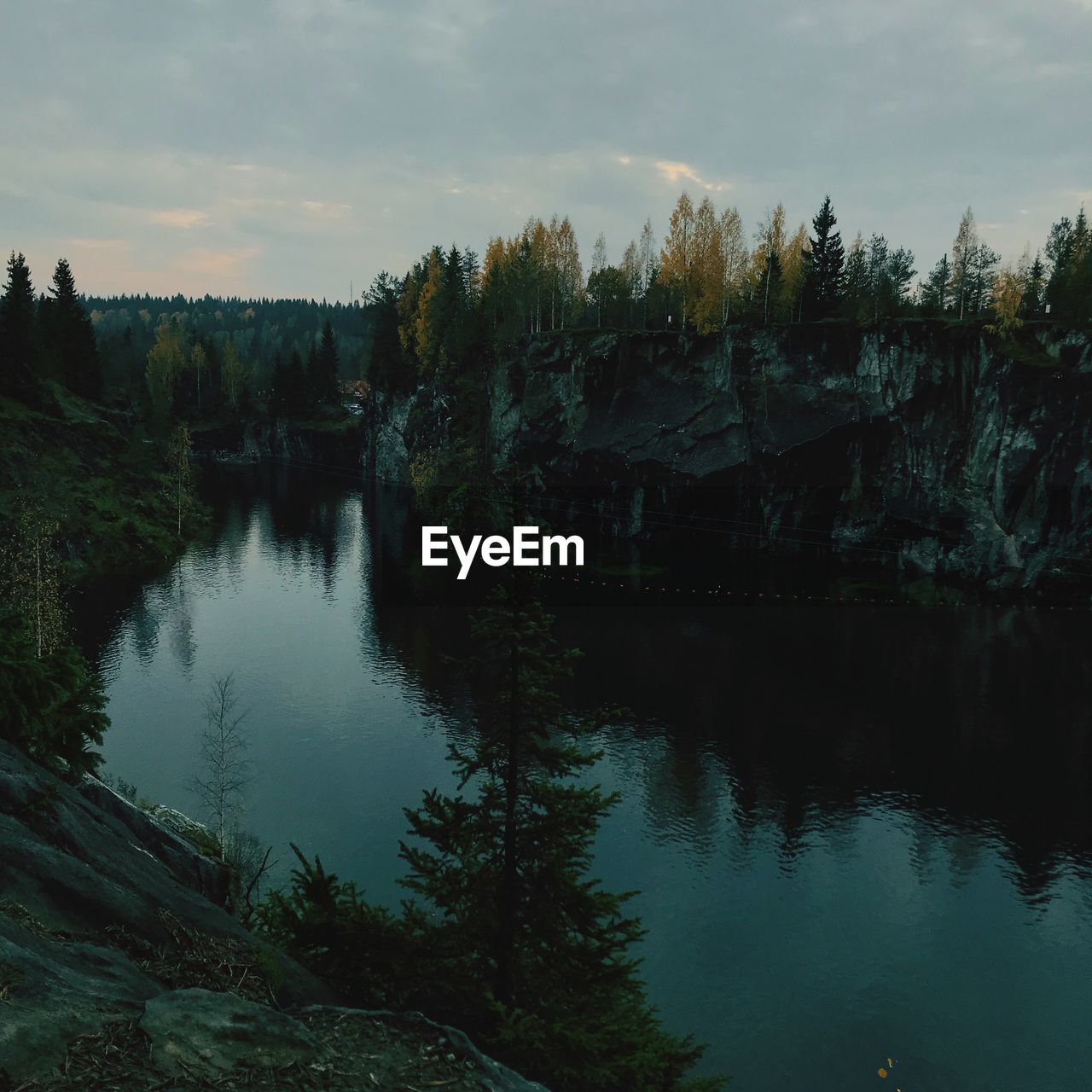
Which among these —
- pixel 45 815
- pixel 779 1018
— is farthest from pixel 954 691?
pixel 45 815

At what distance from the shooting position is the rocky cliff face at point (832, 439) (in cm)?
9112

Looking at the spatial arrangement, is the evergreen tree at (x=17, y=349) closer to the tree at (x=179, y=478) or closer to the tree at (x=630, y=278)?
the tree at (x=179, y=478)

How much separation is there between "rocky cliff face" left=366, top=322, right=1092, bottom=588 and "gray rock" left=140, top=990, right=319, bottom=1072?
10001 centimetres

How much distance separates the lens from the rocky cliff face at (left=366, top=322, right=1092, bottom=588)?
9112 cm

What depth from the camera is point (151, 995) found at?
38.1ft

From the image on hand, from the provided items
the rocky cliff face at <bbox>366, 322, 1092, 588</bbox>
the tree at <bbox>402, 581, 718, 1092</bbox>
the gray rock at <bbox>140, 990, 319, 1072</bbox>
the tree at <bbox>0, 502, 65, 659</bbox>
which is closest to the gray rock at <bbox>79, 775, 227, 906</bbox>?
the tree at <bbox>402, 581, 718, 1092</bbox>

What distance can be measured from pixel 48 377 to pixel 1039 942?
125906 millimetres

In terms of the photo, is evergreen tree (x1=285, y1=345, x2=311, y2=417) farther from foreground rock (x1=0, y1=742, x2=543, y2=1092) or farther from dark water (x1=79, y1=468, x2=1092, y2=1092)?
foreground rock (x1=0, y1=742, x2=543, y2=1092)

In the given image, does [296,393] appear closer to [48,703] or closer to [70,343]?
[70,343]

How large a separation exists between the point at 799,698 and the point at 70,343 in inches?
4570

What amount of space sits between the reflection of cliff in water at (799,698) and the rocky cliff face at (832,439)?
14.8 meters

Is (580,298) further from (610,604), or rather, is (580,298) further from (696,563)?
(610,604)

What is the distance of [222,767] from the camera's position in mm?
46719

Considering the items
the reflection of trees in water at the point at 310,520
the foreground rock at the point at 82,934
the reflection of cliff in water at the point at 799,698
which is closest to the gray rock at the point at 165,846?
the foreground rock at the point at 82,934
